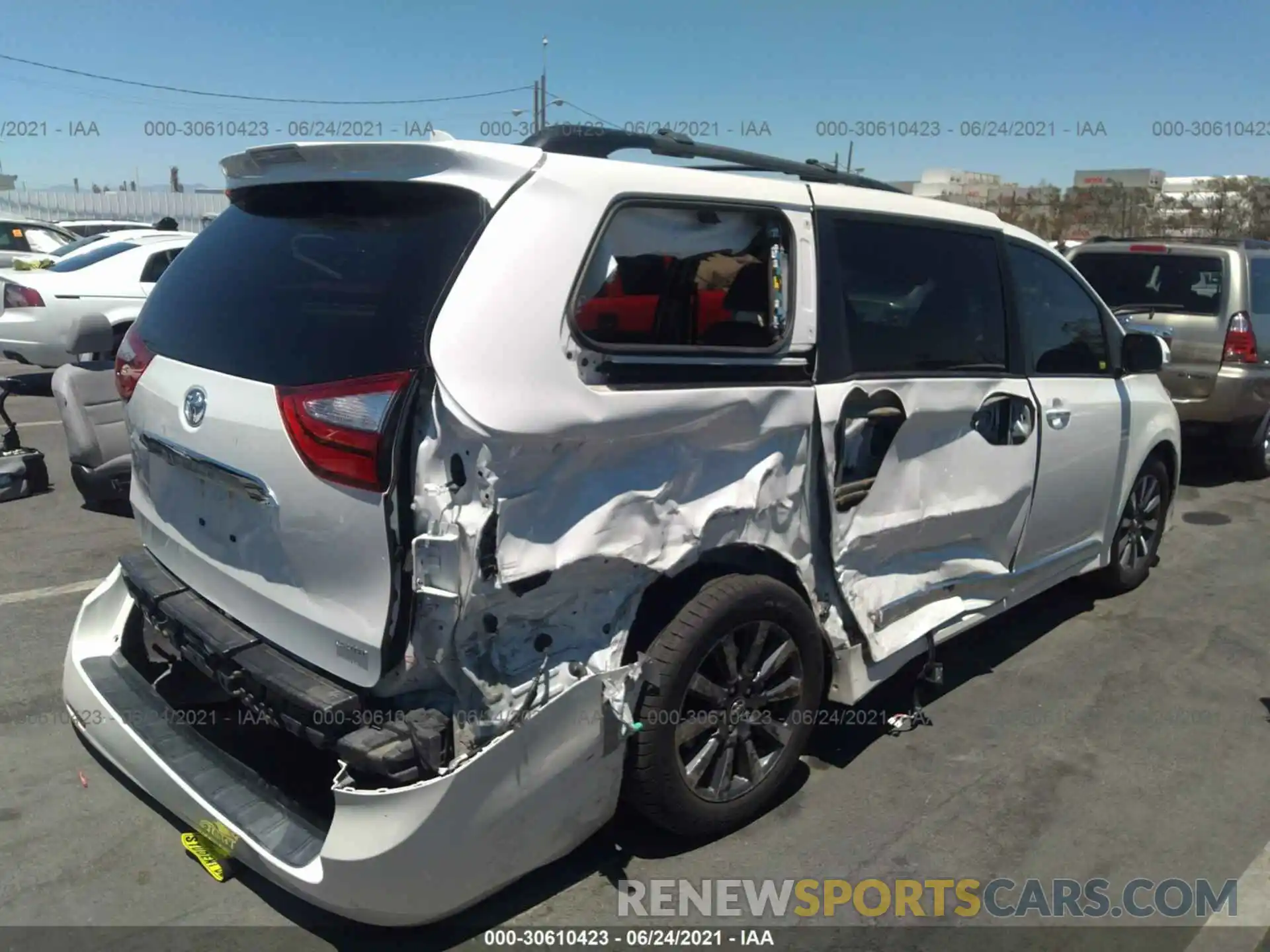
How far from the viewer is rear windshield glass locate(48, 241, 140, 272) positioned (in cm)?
1054

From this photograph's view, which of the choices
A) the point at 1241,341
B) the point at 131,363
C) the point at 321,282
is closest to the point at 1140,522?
the point at 1241,341

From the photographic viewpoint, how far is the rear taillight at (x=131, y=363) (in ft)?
10.0

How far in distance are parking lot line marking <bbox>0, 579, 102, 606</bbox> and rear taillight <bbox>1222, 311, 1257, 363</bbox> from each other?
311 inches

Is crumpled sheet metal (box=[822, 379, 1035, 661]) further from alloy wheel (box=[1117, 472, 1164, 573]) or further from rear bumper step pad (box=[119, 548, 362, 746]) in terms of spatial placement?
rear bumper step pad (box=[119, 548, 362, 746])

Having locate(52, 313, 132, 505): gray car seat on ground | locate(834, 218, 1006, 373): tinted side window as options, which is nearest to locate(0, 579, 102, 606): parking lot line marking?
locate(52, 313, 132, 505): gray car seat on ground

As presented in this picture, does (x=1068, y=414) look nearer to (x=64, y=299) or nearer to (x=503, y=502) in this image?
(x=503, y=502)

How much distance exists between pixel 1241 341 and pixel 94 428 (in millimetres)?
8039

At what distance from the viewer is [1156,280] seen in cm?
809

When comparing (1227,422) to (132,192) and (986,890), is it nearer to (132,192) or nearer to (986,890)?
(986,890)

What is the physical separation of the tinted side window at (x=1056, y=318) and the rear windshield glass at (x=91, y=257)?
385 inches

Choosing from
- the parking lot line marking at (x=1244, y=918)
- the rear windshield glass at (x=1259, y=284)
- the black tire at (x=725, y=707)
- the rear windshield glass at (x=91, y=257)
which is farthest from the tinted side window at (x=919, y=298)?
the rear windshield glass at (x=91, y=257)

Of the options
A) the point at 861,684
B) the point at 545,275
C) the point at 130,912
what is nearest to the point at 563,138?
the point at 545,275

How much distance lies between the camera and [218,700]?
3.22m

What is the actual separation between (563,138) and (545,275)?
0.62 metres
